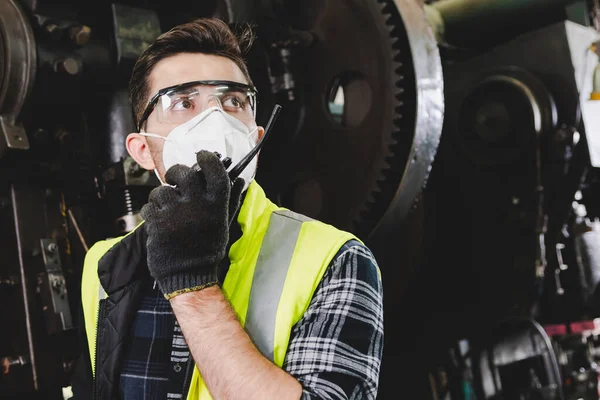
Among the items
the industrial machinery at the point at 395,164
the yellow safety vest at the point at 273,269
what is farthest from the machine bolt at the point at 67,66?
the yellow safety vest at the point at 273,269

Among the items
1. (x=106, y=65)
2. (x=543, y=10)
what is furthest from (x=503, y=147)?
(x=106, y=65)

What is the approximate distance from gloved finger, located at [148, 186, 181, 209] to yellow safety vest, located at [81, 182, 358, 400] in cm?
20

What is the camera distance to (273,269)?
114 cm

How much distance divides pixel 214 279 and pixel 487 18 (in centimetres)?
236

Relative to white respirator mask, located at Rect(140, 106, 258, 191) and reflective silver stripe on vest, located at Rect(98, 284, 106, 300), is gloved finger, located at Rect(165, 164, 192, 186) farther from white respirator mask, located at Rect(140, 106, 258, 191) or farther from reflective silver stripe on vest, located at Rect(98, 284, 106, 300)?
reflective silver stripe on vest, located at Rect(98, 284, 106, 300)

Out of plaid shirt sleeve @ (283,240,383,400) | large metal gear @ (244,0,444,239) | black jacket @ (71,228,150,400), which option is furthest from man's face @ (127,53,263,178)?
large metal gear @ (244,0,444,239)

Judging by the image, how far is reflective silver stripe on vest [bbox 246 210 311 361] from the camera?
1.07 meters

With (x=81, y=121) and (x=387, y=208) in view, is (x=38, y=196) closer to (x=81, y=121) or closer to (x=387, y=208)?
(x=81, y=121)

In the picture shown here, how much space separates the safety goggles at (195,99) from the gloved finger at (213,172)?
0.78ft

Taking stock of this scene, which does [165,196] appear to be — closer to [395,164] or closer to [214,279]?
[214,279]

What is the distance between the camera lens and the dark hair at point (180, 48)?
1.35m

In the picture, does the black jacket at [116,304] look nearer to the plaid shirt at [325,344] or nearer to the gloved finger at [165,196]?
the plaid shirt at [325,344]

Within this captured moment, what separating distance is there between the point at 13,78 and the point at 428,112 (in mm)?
1258

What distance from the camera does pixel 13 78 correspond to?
1.72 meters
